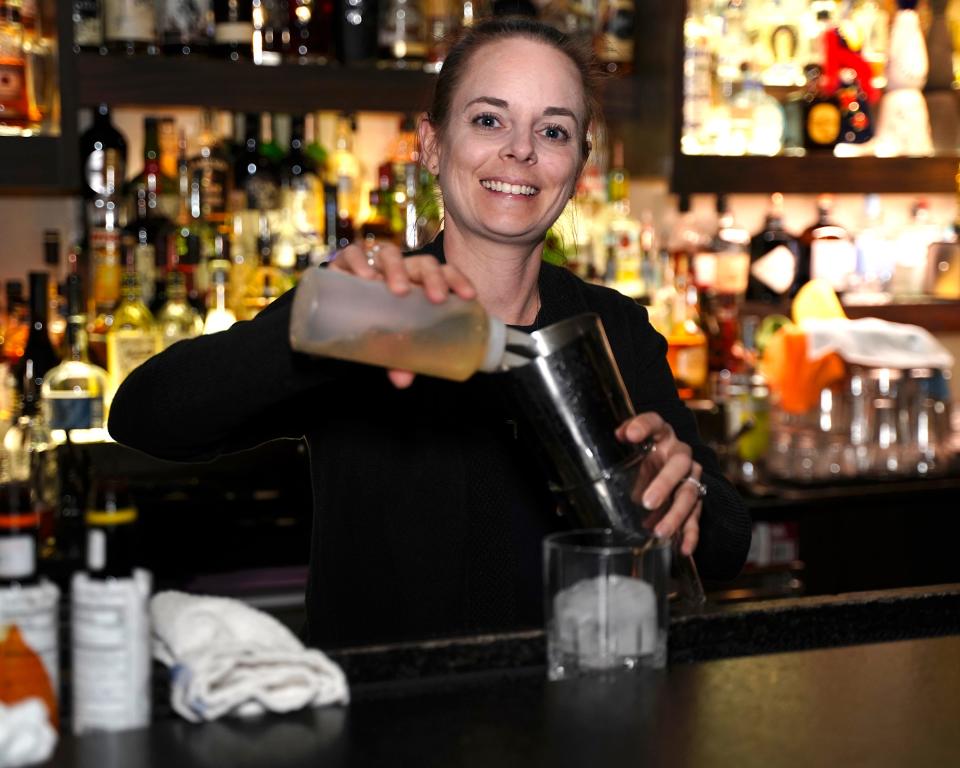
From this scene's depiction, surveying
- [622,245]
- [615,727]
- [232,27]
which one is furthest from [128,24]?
[615,727]

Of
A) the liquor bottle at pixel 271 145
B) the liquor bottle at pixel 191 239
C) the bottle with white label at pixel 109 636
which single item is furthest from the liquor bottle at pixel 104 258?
the bottle with white label at pixel 109 636

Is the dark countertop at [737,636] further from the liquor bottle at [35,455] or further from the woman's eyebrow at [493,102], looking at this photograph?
the liquor bottle at [35,455]

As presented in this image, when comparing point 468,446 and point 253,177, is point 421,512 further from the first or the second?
point 253,177

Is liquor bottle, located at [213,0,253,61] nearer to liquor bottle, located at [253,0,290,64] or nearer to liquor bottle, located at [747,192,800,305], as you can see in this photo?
liquor bottle, located at [253,0,290,64]

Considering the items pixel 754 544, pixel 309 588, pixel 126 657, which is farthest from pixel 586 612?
pixel 754 544

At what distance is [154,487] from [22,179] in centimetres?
58

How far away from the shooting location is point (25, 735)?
848mm

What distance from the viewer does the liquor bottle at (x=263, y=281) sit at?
2.71 m

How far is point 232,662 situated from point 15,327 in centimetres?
183

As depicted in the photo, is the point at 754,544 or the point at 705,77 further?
the point at 705,77

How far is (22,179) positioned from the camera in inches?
94.3

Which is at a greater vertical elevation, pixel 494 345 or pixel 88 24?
pixel 88 24

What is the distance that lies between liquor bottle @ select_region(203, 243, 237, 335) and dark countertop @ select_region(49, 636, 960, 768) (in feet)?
5.56

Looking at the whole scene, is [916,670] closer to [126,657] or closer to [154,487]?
[126,657]
